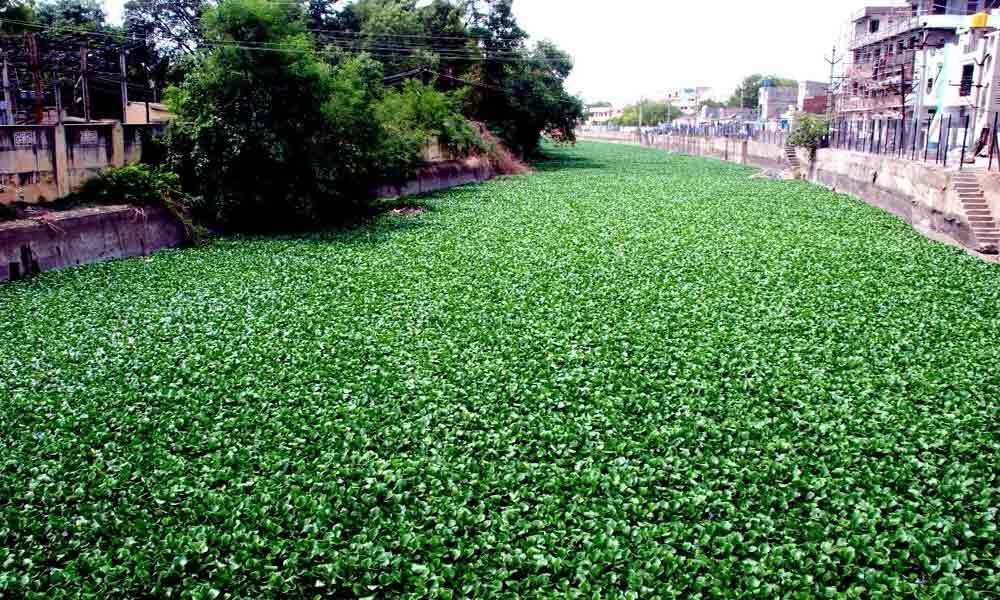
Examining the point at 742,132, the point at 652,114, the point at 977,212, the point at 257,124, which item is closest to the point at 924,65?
the point at 742,132

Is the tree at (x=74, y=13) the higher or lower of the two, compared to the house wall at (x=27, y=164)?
higher

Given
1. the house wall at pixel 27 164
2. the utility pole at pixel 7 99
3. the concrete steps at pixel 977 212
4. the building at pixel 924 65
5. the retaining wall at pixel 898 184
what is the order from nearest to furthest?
the house wall at pixel 27 164 → the concrete steps at pixel 977 212 → the retaining wall at pixel 898 184 → the utility pole at pixel 7 99 → the building at pixel 924 65

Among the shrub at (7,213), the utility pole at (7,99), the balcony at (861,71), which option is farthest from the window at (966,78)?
the shrub at (7,213)

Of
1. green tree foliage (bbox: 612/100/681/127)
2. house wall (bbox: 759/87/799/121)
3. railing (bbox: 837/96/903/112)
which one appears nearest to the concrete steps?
railing (bbox: 837/96/903/112)

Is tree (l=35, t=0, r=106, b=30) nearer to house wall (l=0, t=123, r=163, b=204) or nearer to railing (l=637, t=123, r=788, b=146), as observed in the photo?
house wall (l=0, t=123, r=163, b=204)

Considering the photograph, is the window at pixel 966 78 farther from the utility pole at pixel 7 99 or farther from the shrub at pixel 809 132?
the utility pole at pixel 7 99

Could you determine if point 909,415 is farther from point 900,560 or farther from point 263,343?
point 263,343
